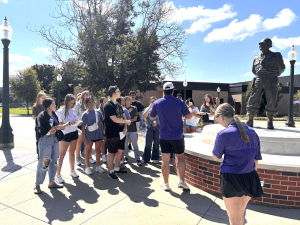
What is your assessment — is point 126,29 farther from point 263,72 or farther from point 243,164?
point 243,164

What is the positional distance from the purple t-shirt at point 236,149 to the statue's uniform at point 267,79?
3.75 m

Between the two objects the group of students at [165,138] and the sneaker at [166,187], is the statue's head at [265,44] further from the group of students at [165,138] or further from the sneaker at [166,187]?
the sneaker at [166,187]

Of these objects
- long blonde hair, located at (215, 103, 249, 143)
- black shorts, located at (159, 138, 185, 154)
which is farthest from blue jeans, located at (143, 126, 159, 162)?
long blonde hair, located at (215, 103, 249, 143)

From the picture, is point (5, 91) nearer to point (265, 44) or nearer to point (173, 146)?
point (173, 146)

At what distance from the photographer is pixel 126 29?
63.7 ft

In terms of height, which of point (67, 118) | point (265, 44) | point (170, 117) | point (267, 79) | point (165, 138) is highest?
point (265, 44)

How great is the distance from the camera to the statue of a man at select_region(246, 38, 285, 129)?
16.9 ft

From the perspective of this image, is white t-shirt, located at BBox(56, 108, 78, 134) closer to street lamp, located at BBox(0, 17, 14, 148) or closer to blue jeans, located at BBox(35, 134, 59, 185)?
blue jeans, located at BBox(35, 134, 59, 185)

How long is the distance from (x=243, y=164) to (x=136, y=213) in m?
1.86

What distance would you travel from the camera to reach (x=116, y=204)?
3.46 m

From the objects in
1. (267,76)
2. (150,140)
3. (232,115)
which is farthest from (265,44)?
(232,115)

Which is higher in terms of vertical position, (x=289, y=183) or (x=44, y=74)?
(x=44, y=74)

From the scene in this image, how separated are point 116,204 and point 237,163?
2.21 meters

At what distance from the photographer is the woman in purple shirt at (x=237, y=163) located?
80.3 inches
